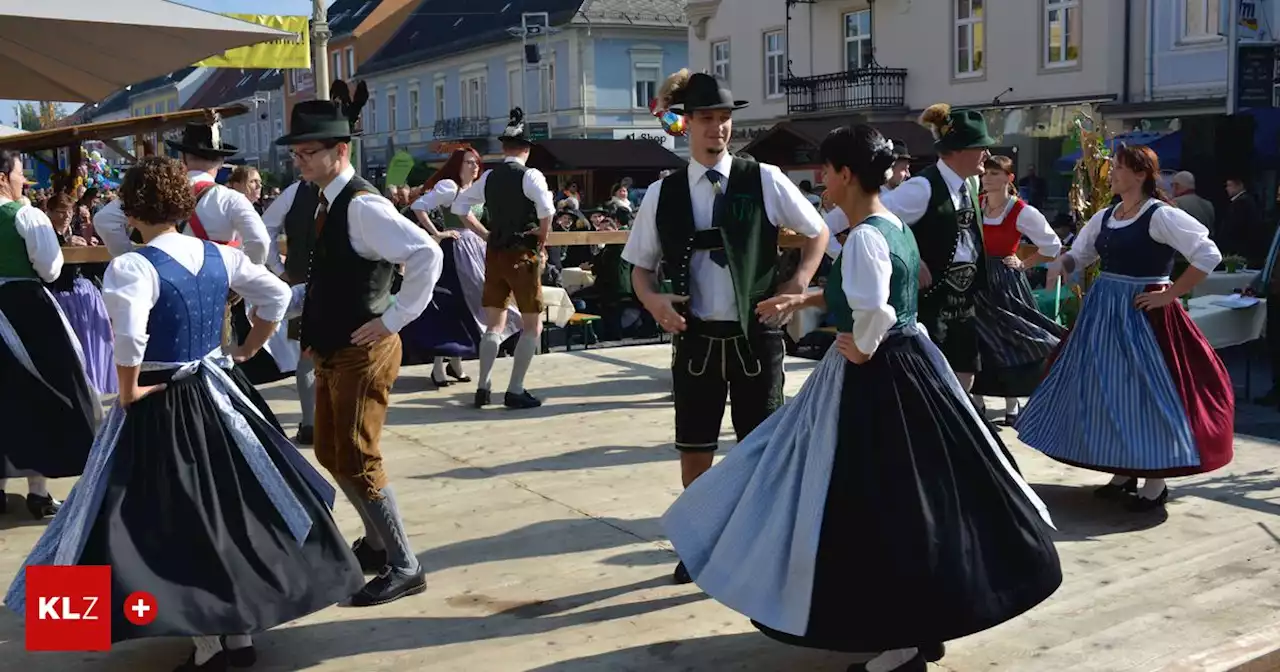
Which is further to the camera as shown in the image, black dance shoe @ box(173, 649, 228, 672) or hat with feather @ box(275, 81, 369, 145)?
hat with feather @ box(275, 81, 369, 145)

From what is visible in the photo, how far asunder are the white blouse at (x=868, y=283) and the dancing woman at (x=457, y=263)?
5446 millimetres

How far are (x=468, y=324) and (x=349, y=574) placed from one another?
17.8 feet

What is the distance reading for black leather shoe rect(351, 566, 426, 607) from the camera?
477 centimetres

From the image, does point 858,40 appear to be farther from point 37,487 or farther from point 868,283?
point 868,283

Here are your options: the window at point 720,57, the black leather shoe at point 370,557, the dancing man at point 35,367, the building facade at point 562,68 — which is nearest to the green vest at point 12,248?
the dancing man at point 35,367

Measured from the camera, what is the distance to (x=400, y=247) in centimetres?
455

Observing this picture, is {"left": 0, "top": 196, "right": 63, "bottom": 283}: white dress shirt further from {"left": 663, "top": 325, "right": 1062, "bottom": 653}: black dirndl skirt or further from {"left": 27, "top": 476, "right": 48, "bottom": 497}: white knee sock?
{"left": 663, "top": 325, "right": 1062, "bottom": 653}: black dirndl skirt

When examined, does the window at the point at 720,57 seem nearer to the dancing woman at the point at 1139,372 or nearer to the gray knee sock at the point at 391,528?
the dancing woman at the point at 1139,372

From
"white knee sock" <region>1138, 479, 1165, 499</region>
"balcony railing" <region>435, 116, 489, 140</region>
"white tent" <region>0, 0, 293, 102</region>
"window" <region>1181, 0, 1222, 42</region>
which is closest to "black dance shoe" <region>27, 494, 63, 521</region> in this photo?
"white tent" <region>0, 0, 293, 102</region>

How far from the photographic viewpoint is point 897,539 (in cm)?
380

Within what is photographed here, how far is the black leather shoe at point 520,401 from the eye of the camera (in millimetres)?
8703

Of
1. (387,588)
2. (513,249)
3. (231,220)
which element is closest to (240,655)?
(387,588)

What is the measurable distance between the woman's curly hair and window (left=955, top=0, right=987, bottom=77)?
25.6 metres

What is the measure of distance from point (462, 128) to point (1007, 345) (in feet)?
153
